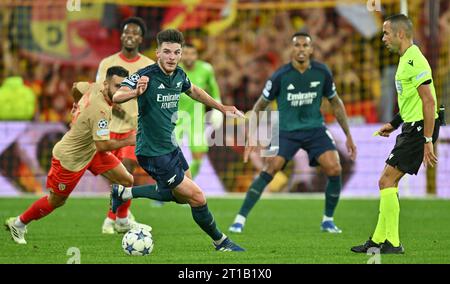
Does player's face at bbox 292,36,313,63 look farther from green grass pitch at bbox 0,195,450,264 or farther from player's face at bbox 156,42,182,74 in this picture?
player's face at bbox 156,42,182,74

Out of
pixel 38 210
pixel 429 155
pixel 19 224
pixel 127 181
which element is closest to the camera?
pixel 429 155

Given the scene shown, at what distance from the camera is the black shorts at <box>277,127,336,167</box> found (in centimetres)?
1196

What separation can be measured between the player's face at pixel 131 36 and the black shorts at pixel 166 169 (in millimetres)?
3088

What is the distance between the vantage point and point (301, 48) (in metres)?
11.9

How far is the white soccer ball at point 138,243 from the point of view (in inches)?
356

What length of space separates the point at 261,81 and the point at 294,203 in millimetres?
4031

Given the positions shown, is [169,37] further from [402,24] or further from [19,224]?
[19,224]

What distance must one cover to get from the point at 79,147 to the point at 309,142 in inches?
116

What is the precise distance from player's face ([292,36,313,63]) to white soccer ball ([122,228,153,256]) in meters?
3.72

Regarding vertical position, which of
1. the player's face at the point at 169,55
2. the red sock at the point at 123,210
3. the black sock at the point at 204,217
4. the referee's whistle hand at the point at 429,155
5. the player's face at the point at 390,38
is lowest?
the red sock at the point at 123,210


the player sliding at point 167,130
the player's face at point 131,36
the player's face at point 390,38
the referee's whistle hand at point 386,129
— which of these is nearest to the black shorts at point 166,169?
the player sliding at point 167,130

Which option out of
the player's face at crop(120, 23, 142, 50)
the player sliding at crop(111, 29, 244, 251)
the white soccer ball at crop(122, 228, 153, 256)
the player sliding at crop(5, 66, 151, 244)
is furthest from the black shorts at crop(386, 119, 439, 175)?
the player's face at crop(120, 23, 142, 50)

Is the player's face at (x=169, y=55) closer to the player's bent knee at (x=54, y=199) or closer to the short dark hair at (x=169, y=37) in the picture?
the short dark hair at (x=169, y=37)

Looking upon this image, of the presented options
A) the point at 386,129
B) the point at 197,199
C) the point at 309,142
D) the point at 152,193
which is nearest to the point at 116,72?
the point at 152,193
